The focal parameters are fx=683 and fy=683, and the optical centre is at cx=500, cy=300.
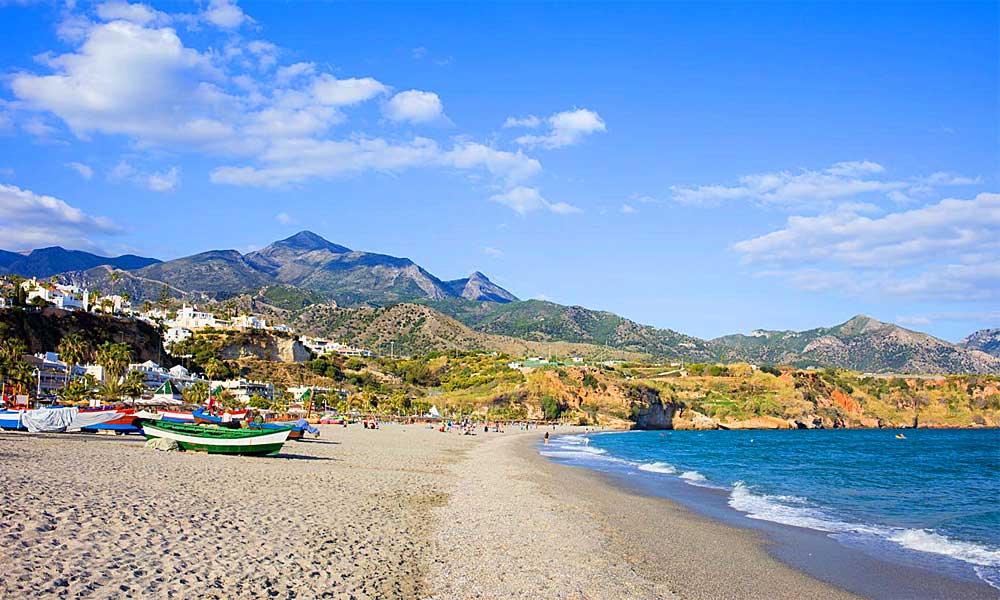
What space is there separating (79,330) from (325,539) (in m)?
86.8

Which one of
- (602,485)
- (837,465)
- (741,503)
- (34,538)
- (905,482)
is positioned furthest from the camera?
(837,465)

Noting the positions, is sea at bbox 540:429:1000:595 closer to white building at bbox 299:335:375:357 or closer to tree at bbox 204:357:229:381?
tree at bbox 204:357:229:381

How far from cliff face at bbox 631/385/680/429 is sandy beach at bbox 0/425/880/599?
338 ft

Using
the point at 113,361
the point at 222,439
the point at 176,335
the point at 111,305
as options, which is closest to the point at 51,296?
the point at 111,305

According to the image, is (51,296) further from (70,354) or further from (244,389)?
(70,354)

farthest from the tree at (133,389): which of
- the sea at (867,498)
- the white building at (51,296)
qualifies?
the white building at (51,296)

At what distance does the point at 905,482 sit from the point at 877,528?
16.7 m

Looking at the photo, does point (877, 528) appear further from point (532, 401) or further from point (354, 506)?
point (532, 401)

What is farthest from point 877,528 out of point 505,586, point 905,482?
point 905,482

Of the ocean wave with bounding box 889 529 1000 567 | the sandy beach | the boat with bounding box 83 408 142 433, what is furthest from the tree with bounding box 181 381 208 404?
the ocean wave with bounding box 889 529 1000 567

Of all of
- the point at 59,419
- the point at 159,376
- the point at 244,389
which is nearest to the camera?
the point at 59,419

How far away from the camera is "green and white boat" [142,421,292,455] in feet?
84.2

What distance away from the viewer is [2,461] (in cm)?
1695

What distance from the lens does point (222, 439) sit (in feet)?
84.2
